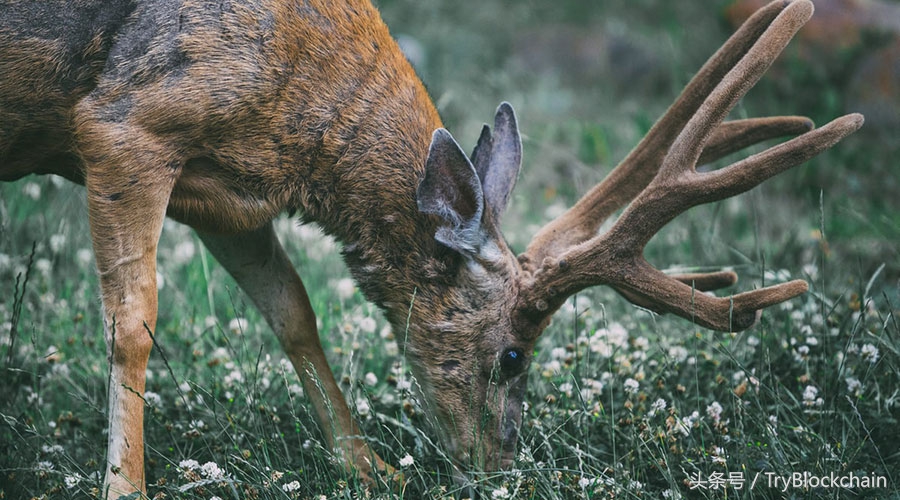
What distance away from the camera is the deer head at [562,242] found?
3.38m

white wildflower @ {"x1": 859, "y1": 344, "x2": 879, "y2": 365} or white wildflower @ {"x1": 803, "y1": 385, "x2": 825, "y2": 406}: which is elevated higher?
white wildflower @ {"x1": 859, "y1": 344, "x2": 879, "y2": 365}

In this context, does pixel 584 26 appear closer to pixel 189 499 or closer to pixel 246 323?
pixel 246 323

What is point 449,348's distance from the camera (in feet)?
12.3

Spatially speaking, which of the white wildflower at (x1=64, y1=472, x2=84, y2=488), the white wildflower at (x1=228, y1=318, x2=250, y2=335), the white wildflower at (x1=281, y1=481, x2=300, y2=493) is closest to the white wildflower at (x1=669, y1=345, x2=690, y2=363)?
the white wildflower at (x1=281, y1=481, x2=300, y2=493)

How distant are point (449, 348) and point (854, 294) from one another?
2371mm

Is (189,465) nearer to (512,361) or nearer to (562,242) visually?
(512,361)

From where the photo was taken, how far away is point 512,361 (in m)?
3.73

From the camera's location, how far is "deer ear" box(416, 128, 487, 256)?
3.46 meters

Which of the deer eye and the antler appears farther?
the deer eye

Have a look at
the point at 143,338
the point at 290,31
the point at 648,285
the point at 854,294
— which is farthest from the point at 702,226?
the point at 143,338

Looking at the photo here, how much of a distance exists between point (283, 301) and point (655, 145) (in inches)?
70.4

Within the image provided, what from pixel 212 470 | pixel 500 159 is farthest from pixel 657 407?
pixel 212 470

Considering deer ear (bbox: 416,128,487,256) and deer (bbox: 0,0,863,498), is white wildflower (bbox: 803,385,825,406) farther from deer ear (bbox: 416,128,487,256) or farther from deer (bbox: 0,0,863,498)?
deer ear (bbox: 416,128,487,256)

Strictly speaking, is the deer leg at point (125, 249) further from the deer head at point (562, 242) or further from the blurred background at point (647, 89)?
the blurred background at point (647, 89)
